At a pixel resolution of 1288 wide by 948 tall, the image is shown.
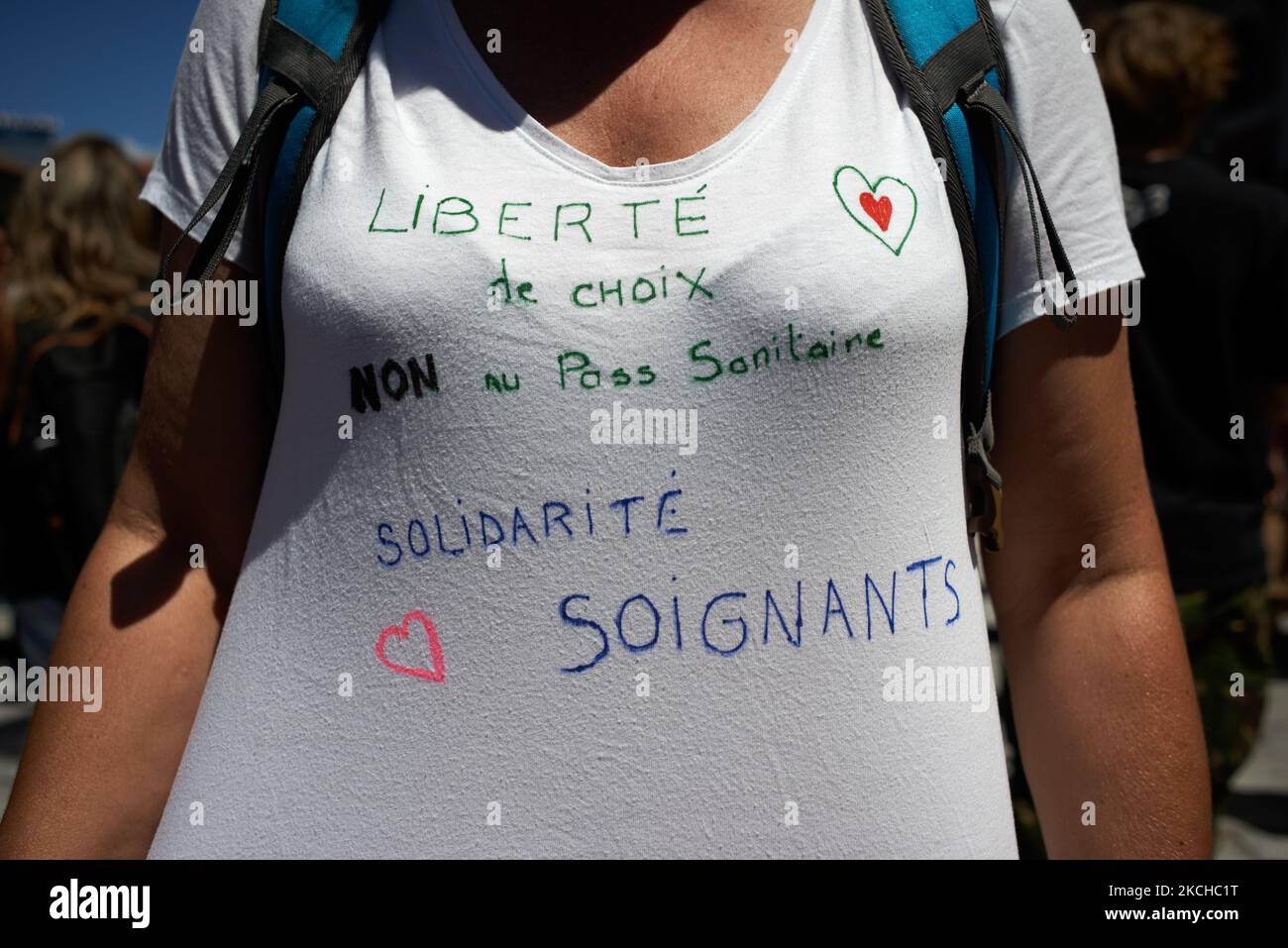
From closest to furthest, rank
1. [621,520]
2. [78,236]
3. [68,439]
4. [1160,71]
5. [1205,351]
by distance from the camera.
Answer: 1. [621,520]
2. [1205,351]
3. [1160,71]
4. [68,439]
5. [78,236]

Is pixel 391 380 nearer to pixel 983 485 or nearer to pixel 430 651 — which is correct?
pixel 430 651

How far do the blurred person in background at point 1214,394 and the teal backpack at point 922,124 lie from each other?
1.96 meters

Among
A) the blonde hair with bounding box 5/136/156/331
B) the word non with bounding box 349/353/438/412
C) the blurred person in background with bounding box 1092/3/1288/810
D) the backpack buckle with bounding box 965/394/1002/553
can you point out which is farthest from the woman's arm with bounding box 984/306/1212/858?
the blonde hair with bounding box 5/136/156/331

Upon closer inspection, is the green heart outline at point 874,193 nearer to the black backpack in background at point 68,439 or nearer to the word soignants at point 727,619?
the word soignants at point 727,619

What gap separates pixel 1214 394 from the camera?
10.0 ft

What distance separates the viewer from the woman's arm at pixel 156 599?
4.09ft

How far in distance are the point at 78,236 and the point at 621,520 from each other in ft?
10.4

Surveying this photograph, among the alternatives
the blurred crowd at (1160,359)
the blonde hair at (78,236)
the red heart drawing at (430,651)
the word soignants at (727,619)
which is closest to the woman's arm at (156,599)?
the red heart drawing at (430,651)

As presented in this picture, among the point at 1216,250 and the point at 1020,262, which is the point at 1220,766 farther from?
the point at 1020,262

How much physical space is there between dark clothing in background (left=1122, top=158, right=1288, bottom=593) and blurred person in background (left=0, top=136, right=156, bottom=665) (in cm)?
257

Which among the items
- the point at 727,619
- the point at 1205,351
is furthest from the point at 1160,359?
the point at 727,619

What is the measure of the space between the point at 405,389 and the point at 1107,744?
0.76 metres

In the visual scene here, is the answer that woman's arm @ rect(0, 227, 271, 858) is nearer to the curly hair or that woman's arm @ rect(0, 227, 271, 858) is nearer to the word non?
the word non

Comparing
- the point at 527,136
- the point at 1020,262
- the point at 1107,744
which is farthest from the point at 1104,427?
the point at 527,136
